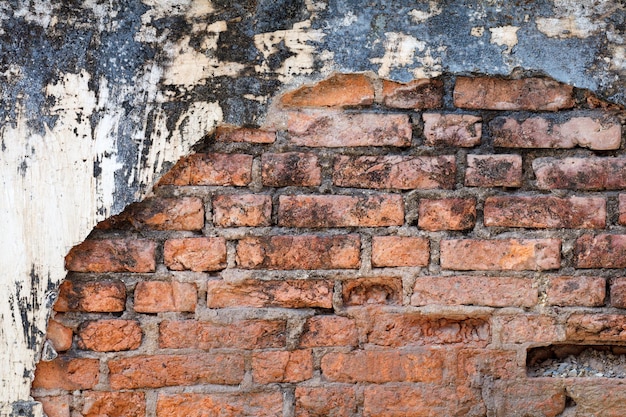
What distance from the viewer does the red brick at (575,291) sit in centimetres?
159

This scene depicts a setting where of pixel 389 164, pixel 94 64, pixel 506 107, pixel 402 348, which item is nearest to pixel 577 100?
pixel 506 107

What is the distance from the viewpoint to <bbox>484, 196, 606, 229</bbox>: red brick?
1.58 metres

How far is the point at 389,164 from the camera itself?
1577 millimetres

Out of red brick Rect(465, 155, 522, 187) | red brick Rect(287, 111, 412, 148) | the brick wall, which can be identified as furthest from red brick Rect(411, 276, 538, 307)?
red brick Rect(287, 111, 412, 148)

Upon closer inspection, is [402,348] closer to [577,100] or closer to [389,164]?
[389,164]

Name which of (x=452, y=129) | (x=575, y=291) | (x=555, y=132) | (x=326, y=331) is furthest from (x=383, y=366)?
(x=555, y=132)

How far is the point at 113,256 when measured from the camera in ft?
5.12

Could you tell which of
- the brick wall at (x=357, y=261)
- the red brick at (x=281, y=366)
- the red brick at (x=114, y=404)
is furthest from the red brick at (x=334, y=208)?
the red brick at (x=114, y=404)

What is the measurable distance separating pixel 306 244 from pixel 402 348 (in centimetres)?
37

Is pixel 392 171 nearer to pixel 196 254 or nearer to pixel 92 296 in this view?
pixel 196 254

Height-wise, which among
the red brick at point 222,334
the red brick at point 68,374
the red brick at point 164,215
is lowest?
the red brick at point 68,374

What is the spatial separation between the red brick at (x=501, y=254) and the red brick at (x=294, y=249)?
0.25 meters

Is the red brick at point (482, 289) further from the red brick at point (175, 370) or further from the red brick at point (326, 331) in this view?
the red brick at point (175, 370)

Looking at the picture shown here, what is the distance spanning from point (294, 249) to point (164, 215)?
0.34 m
